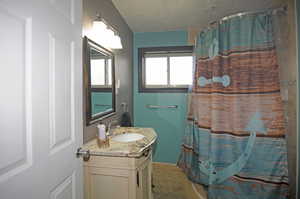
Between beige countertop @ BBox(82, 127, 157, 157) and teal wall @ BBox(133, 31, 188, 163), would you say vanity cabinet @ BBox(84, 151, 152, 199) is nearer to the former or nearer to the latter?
beige countertop @ BBox(82, 127, 157, 157)

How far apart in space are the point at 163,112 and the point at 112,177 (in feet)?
5.43

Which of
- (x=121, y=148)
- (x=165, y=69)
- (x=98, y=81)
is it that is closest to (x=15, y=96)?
(x=121, y=148)

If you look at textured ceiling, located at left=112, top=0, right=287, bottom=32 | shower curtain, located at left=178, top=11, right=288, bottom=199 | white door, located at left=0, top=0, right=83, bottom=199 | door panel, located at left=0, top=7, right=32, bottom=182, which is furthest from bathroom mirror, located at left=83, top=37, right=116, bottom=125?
shower curtain, located at left=178, top=11, right=288, bottom=199

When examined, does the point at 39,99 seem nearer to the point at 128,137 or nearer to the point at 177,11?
the point at 128,137

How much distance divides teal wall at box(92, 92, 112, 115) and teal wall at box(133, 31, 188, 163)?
94cm

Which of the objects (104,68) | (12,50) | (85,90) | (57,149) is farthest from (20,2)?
(104,68)

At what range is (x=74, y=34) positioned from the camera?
104cm

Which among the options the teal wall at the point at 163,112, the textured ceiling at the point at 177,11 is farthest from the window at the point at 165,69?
the textured ceiling at the point at 177,11

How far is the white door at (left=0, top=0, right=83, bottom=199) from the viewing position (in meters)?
0.61

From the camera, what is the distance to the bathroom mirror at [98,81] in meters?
1.59

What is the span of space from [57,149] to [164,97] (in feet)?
6.90

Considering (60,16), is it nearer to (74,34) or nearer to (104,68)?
(74,34)

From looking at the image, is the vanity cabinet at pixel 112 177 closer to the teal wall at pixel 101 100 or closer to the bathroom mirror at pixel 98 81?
the bathroom mirror at pixel 98 81

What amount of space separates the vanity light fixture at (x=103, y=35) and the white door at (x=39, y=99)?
0.63 meters
